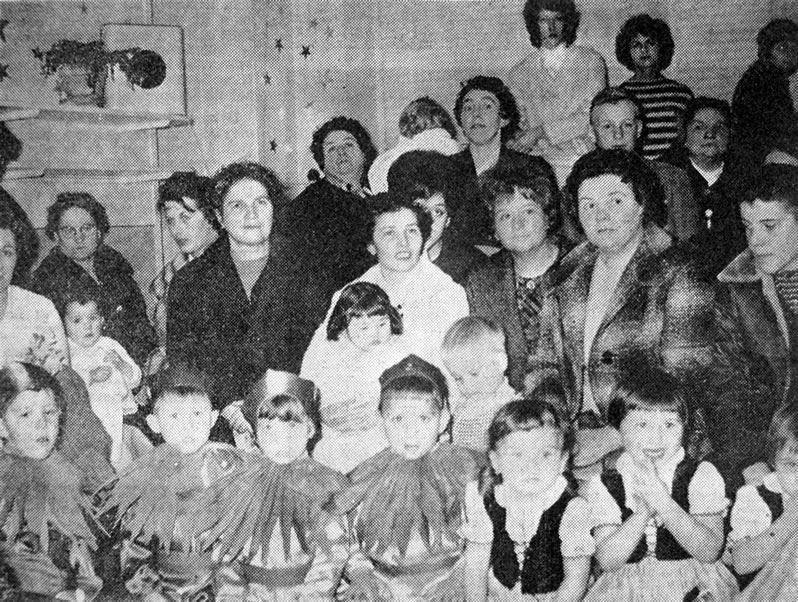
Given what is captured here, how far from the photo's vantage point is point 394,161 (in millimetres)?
2891

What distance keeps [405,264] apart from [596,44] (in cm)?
92

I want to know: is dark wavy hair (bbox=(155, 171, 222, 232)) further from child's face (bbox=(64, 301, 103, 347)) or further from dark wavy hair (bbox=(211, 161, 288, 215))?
child's face (bbox=(64, 301, 103, 347))

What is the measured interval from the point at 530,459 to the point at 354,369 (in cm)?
61

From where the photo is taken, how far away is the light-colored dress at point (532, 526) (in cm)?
272

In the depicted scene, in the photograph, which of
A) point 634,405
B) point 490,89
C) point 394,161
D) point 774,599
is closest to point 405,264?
point 394,161

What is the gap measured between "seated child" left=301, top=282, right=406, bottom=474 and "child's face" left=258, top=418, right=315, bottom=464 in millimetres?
53

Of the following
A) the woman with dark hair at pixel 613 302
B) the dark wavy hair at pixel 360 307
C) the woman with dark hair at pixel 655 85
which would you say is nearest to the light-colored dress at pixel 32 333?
the dark wavy hair at pixel 360 307

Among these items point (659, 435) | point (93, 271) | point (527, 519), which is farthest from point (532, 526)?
point (93, 271)

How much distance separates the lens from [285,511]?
2.84 meters

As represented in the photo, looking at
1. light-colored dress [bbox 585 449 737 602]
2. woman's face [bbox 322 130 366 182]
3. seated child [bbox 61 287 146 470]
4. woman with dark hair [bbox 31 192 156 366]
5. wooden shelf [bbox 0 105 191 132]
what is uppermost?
wooden shelf [bbox 0 105 191 132]

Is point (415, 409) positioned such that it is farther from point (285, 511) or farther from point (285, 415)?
point (285, 511)

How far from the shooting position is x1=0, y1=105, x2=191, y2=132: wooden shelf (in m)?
2.93

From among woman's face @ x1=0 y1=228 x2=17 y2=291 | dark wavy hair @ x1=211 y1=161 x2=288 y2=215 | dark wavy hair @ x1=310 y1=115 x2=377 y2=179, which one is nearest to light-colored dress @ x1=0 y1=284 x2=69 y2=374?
woman's face @ x1=0 y1=228 x2=17 y2=291

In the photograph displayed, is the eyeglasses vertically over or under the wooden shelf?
under
